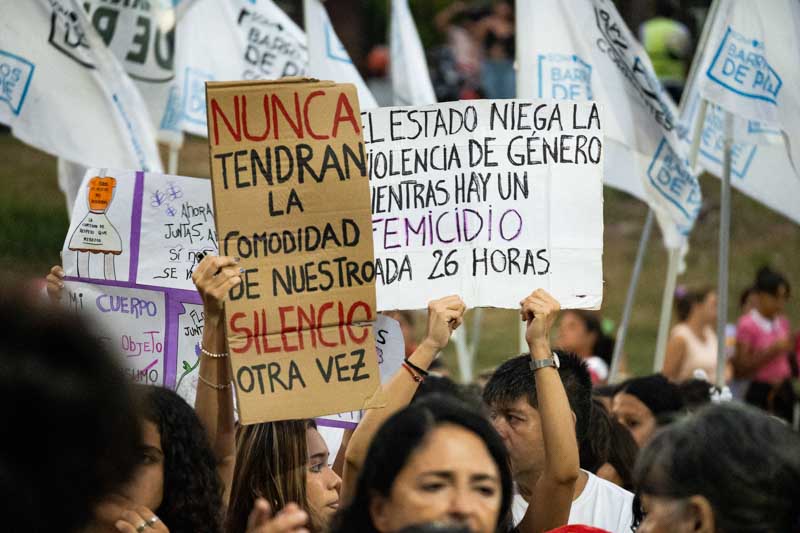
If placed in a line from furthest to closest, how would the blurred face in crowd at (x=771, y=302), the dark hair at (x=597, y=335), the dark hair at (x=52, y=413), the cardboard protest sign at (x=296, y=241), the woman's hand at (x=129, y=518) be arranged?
1. the blurred face in crowd at (x=771, y=302)
2. the dark hair at (x=597, y=335)
3. the cardboard protest sign at (x=296, y=241)
4. the woman's hand at (x=129, y=518)
5. the dark hair at (x=52, y=413)

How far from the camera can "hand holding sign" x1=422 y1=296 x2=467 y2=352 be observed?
3.87 m

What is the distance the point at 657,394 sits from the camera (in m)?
5.96

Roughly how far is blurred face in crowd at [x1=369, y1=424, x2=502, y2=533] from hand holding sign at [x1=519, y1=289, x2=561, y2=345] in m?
1.07

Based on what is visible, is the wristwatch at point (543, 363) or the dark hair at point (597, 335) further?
the dark hair at point (597, 335)

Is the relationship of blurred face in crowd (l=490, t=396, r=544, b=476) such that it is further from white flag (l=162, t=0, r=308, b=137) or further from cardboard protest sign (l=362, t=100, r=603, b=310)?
white flag (l=162, t=0, r=308, b=137)

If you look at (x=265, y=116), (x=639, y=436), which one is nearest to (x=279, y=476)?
(x=265, y=116)

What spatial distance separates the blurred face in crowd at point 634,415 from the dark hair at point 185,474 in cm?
300

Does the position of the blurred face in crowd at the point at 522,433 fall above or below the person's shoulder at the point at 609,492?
above

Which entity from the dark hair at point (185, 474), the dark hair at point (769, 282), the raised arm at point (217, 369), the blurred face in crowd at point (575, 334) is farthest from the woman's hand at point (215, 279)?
the dark hair at point (769, 282)

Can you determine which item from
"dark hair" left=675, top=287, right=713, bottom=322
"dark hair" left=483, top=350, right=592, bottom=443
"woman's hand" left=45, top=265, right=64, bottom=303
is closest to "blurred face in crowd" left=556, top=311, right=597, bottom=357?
"dark hair" left=675, top=287, right=713, bottom=322

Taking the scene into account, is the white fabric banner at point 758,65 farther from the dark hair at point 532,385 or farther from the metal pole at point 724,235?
the dark hair at point 532,385

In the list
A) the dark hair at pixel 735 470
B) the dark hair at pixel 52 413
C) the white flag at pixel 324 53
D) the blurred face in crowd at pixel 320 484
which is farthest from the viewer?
the white flag at pixel 324 53

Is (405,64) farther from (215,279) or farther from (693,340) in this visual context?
(215,279)

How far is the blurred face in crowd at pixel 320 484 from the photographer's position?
12.5 feet
